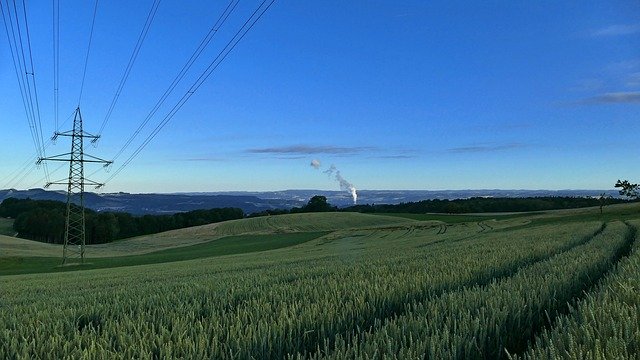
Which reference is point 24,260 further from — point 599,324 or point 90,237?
point 90,237

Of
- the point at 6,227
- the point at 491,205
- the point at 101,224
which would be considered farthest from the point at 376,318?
the point at 6,227

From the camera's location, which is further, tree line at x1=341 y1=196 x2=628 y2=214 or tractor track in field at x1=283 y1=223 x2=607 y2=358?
tree line at x1=341 y1=196 x2=628 y2=214

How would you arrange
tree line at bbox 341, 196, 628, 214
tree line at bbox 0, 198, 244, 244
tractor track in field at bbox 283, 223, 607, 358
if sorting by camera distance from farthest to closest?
tree line at bbox 341, 196, 628, 214 < tree line at bbox 0, 198, 244, 244 < tractor track in field at bbox 283, 223, 607, 358

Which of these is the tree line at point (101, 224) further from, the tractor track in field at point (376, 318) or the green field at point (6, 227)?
the tractor track in field at point (376, 318)

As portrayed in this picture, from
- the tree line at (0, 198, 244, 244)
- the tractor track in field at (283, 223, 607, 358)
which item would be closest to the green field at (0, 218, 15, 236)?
the tree line at (0, 198, 244, 244)

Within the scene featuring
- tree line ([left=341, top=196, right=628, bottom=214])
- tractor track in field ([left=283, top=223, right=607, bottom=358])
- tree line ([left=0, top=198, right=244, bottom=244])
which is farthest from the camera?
tree line ([left=341, top=196, right=628, bottom=214])

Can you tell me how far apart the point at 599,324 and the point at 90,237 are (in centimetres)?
13781

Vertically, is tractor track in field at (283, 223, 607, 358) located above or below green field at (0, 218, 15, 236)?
above

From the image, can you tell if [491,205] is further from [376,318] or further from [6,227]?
[6,227]

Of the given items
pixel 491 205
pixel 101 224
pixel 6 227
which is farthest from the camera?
pixel 491 205

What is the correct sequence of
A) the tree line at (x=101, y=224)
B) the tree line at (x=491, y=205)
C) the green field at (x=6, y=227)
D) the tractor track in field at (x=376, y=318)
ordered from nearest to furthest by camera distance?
the tractor track in field at (x=376, y=318)
the tree line at (x=101, y=224)
the green field at (x=6, y=227)
the tree line at (x=491, y=205)

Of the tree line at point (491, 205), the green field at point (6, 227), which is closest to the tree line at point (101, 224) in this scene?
the green field at point (6, 227)

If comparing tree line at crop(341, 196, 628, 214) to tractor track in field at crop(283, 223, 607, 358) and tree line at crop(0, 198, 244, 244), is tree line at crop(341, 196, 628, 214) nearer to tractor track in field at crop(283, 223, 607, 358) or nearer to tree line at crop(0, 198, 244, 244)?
tree line at crop(0, 198, 244, 244)

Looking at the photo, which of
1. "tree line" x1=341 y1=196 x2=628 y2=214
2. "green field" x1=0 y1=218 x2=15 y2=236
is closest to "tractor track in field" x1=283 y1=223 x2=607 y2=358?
"tree line" x1=341 y1=196 x2=628 y2=214
